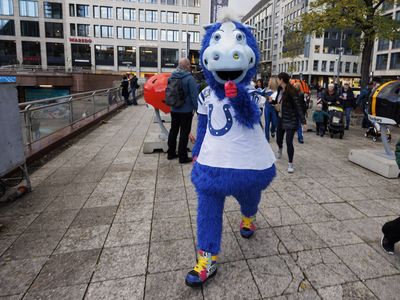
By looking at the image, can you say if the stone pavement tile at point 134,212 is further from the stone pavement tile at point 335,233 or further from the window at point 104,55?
the window at point 104,55

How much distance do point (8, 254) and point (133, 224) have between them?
4.33 feet

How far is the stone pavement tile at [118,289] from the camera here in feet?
8.10

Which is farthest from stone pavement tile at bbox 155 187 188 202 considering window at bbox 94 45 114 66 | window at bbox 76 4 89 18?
window at bbox 76 4 89 18

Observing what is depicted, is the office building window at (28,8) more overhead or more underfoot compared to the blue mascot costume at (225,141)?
more overhead

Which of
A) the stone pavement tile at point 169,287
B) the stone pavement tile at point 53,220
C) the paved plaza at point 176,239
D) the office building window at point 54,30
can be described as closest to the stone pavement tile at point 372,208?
the paved plaza at point 176,239

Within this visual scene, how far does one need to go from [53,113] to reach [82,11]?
56.7 m

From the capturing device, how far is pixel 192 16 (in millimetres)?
57281

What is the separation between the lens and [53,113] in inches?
308

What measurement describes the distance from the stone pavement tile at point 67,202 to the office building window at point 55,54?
59796mm

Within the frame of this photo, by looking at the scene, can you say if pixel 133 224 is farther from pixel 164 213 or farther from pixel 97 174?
pixel 97 174

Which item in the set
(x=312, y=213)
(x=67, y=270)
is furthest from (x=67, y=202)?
(x=312, y=213)

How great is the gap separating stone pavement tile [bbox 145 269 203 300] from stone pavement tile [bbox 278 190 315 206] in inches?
86.9

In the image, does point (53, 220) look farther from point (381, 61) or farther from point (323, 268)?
point (381, 61)

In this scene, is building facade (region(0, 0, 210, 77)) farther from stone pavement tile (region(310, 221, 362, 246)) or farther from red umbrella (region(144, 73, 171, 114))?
stone pavement tile (region(310, 221, 362, 246))
